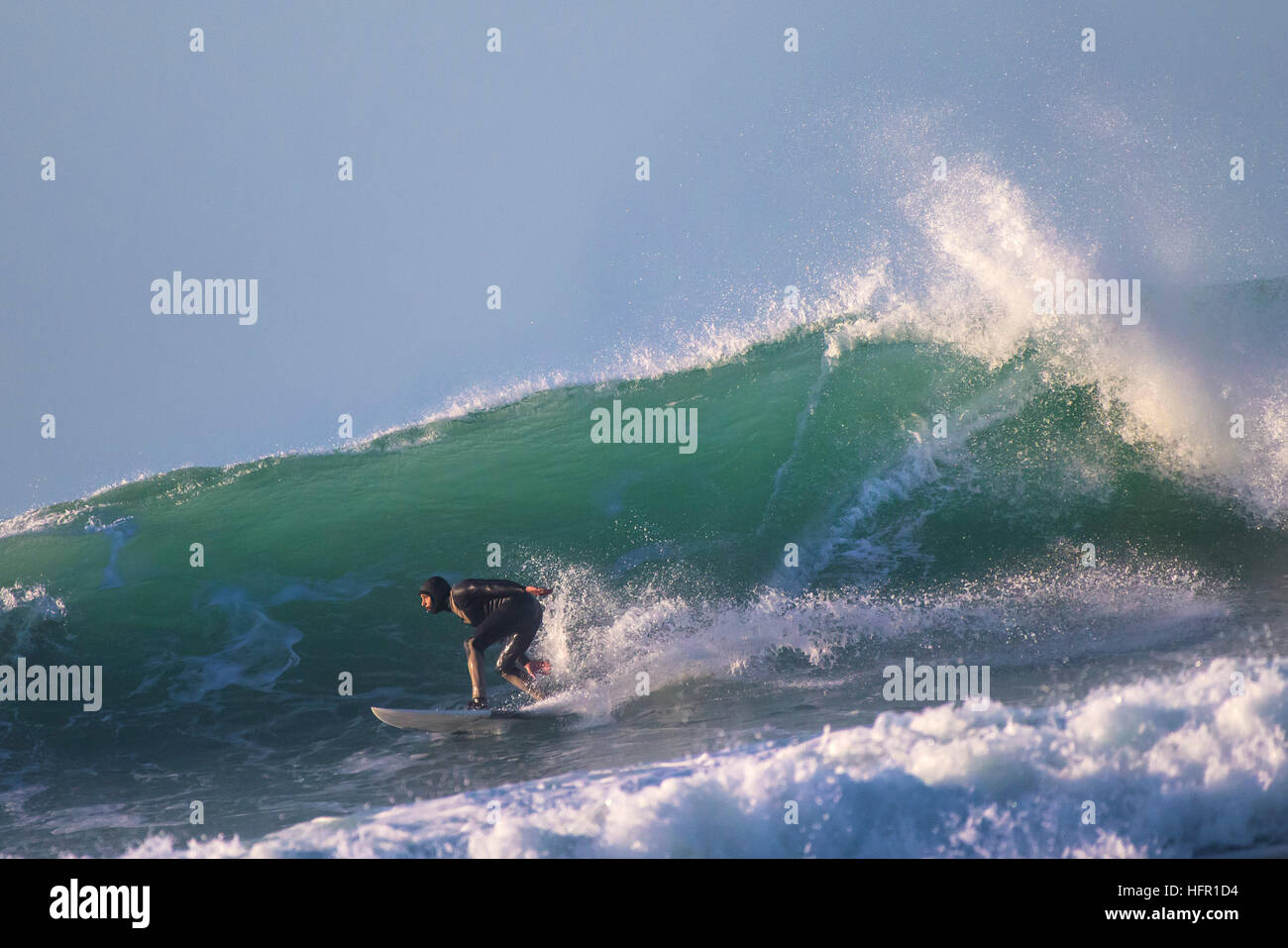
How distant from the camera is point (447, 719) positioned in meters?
6.90

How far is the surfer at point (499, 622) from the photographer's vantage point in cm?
694

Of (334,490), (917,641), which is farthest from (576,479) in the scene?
(917,641)

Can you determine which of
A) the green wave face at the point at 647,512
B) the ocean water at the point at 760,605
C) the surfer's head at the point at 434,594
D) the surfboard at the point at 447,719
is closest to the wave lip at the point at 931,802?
the ocean water at the point at 760,605

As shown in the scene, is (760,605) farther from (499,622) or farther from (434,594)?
(434,594)

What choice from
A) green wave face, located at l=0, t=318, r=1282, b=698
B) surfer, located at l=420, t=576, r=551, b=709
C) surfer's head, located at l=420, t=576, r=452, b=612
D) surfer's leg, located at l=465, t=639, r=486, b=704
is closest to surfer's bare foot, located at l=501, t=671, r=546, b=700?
surfer, located at l=420, t=576, r=551, b=709

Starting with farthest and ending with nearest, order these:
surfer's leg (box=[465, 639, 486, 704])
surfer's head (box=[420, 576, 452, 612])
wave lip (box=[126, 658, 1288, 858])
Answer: surfer's leg (box=[465, 639, 486, 704])
surfer's head (box=[420, 576, 452, 612])
wave lip (box=[126, 658, 1288, 858])

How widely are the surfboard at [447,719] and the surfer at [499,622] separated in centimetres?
13

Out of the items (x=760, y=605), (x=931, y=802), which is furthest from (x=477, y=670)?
(x=931, y=802)

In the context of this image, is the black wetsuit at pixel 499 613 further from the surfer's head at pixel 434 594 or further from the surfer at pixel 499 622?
the surfer's head at pixel 434 594

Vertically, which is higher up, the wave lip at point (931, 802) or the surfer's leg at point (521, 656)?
the surfer's leg at point (521, 656)

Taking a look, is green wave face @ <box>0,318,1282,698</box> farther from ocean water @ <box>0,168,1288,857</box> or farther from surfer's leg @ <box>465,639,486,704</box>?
surfer's leg @ <box>465,639,486,704</box>

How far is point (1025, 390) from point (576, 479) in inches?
186

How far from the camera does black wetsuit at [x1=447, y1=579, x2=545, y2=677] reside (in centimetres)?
695

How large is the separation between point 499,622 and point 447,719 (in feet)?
2.43
